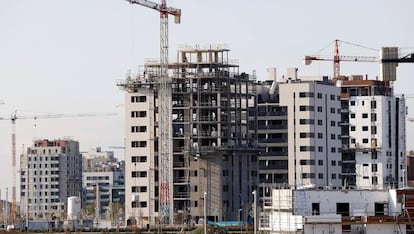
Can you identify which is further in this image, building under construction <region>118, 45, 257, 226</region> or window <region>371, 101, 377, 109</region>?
window <region>371, 101, 377, 109</region>

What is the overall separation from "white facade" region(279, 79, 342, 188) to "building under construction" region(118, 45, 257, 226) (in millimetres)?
15892

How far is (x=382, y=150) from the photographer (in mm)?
188500

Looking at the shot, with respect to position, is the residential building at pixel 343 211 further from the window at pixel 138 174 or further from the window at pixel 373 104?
the window at pixel 373 104

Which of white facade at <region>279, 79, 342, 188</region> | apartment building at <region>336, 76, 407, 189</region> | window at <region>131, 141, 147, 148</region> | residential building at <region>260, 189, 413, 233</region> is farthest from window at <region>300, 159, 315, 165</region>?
residential building at <region>260, 189, 413, 233</region>

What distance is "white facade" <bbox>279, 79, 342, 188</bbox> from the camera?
171 m

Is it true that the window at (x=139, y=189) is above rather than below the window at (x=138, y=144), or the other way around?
below

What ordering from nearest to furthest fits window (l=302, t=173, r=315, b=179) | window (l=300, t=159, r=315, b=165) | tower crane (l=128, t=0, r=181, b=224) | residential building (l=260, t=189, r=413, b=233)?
1. residential building (l=260, t=189, r=413, b=233)
2. tower crane (l=128, t=0, r=181, b=224)
3. window (l=302, t=173, r=315, b=179)
4. window (l=300, t=159, r=315, b=165)

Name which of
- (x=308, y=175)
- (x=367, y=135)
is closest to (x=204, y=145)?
(x=308, y=175)

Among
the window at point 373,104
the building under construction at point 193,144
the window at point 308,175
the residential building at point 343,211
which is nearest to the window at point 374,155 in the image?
the window at point 373,104

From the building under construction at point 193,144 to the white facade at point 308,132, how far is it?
52.1 ft

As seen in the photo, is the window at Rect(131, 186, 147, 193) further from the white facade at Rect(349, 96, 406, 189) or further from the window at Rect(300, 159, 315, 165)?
the white facade at Rect(349, 96, 406, 189)

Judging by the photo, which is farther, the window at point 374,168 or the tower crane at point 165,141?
the window at point 374,168

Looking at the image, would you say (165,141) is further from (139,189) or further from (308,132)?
(308,132)

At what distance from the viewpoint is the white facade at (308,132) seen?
17100 centimetres
